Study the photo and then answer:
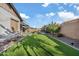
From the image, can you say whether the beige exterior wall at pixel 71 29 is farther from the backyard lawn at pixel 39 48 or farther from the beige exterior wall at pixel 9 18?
the beige exterior wall at pixel 9 18

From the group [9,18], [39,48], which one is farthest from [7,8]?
[39,48]

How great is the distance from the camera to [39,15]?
108 inches

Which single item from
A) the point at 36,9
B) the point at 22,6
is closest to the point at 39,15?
the point at 36,9

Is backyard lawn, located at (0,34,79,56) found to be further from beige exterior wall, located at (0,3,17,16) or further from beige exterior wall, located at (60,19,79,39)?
beige exterior wall, located at (0,3,17,16)

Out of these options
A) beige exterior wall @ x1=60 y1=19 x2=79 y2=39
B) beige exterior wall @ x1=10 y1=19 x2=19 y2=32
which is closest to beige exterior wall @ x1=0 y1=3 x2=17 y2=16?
beige exterior wall @ x1=10 y1=19 x2=19 y2=32

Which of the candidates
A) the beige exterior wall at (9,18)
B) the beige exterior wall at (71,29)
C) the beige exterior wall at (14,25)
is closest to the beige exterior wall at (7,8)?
the beige exterior wall at (9,18)

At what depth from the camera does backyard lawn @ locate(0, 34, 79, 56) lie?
2746 millimetres

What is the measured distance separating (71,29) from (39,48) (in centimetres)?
58

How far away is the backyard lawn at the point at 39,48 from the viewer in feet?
9.01

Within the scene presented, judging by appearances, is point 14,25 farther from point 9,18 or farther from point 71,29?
point 71,29

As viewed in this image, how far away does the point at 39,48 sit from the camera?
9.18ft

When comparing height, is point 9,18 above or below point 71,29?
above

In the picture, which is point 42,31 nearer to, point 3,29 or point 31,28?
point 31,28

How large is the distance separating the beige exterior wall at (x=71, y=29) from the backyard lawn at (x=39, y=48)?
19 centimetres
